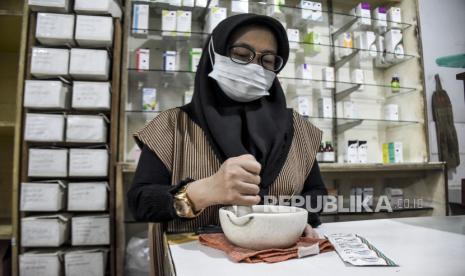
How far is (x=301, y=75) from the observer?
2.18 metres

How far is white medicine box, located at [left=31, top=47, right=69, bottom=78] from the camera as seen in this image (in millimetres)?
1571

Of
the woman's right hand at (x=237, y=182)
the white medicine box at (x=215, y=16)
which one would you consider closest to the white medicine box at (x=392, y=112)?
the white medicine box at (x=215, y=16)

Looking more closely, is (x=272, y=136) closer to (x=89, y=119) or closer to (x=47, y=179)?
(x=89, y=119)

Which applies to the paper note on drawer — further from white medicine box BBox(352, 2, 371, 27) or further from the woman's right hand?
white medicine box BBox(352, 2, 371, 27)

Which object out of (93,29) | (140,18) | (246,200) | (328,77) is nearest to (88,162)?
(93,29)

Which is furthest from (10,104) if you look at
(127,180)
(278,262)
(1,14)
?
(278,262)

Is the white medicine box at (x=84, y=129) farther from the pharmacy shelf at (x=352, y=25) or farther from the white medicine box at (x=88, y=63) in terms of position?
the pharmacy shelf at (x=352, y=25)

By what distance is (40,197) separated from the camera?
1.52 metres

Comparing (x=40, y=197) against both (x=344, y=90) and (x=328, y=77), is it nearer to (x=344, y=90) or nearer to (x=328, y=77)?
(x=328, y=77)

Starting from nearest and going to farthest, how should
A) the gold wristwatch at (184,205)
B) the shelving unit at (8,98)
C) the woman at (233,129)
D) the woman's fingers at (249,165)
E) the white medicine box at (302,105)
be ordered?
the woman's fingers at (249,165) < the gold wristwatch at (184,205) < the woman at (233,129) < the shelving unit at (8,98) < the white medicine box at (302,105)

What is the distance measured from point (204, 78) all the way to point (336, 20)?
6.01ft

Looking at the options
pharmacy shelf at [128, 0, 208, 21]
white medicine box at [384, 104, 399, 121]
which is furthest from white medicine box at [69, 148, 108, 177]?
white medicine box at [384, 104, 399, 121]

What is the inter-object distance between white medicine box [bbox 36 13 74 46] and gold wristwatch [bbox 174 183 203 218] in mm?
1399

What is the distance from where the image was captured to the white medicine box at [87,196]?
157 centimetres
